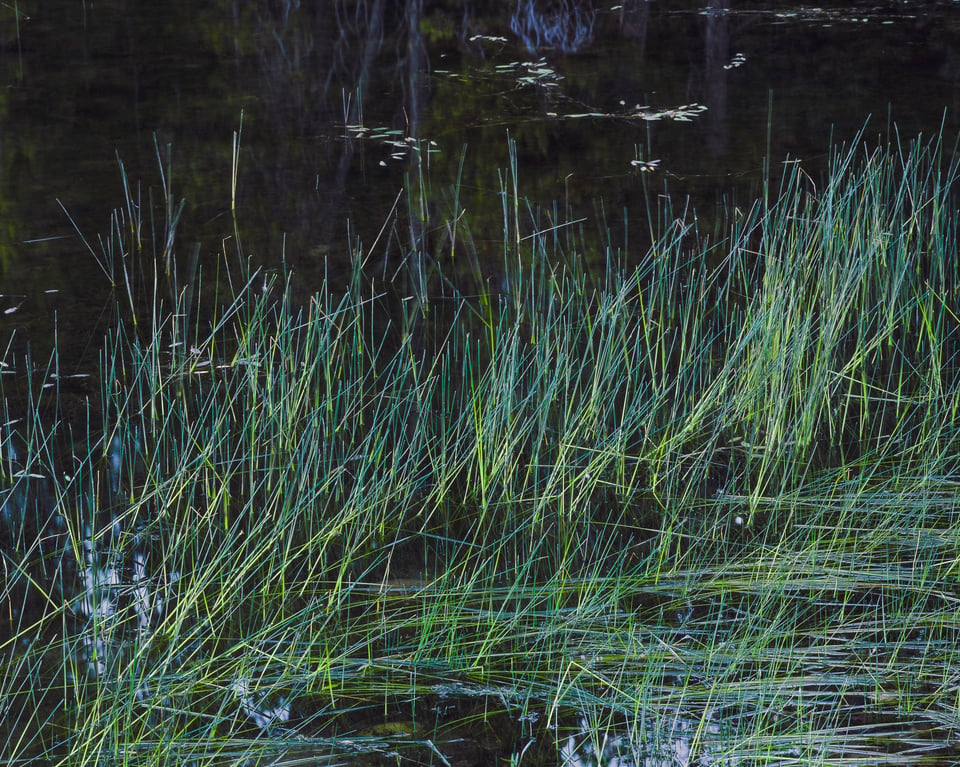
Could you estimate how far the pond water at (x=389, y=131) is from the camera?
139 inches

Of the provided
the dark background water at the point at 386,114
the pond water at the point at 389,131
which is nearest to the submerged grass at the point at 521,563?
the pond water at the point at 389,131

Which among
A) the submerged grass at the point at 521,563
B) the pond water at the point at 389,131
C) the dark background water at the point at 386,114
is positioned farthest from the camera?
the dark background water at the point at 386,114

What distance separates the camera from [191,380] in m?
3.45

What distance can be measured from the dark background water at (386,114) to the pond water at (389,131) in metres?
0.02

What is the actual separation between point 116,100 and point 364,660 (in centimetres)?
508

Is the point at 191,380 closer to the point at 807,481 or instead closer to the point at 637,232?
the point at 807,481

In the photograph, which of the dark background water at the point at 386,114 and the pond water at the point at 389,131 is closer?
the pond water at the point at 389,131

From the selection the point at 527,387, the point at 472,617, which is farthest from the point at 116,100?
the point at 472,617

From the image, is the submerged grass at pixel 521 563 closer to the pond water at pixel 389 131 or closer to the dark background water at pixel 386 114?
the pond water at pixel 389 131

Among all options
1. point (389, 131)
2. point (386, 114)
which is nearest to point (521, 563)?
point (389, 131)

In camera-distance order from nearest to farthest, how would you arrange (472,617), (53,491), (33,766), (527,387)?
(33,766) → (472,617) → (53,491) → (527,387)

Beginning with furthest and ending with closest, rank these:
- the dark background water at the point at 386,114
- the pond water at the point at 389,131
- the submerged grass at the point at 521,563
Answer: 1. the dark background water at the point at 386,114
2. the pond water at the point at 389,131
3. the submerged grass at the point at 521,563

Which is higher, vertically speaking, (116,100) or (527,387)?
(116,100)

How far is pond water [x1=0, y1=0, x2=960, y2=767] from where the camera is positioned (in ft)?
11.6
